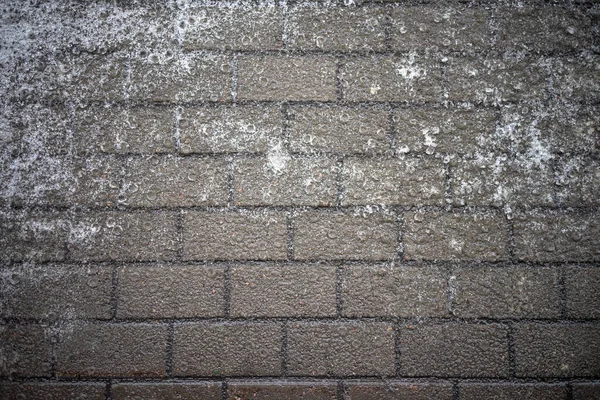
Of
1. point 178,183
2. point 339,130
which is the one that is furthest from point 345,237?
point 178,183

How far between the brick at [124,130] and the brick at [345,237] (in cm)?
60

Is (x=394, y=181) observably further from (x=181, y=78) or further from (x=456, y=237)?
(x=181, y=78)

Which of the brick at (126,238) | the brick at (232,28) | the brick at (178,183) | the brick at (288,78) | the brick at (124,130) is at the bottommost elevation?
the brick at (126,238)

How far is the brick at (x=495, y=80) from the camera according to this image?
5.53ft

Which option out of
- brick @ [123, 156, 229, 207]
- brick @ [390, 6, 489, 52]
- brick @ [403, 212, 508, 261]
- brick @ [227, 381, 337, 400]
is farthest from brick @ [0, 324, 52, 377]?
brick @ [390, 6, 489, 52]

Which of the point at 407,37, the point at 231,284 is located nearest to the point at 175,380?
the point at 231,284

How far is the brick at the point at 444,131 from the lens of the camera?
1.67 metres

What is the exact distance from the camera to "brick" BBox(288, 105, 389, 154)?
5.47ft

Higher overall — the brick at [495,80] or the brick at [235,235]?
the brick at [495,80]

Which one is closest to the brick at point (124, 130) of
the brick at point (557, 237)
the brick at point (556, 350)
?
the brick at point (557, 237)

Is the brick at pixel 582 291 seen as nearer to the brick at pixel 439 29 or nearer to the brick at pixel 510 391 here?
the brick at pixel 510 391

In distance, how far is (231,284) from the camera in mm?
1634

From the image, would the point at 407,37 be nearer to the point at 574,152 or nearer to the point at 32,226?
the point at 574,152

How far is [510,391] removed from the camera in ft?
5.28
